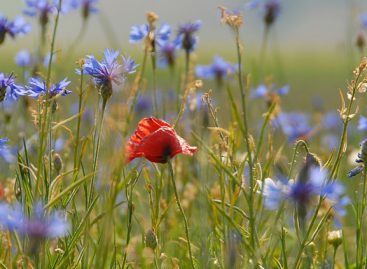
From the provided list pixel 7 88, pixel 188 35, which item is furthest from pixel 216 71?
pixel 7 88

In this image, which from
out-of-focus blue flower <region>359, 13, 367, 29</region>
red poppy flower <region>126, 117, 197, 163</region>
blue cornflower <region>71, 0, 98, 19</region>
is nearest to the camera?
red poppy flower <region>126, 117, 197, 163</region>

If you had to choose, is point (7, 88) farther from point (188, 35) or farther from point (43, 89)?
point (188, 35)

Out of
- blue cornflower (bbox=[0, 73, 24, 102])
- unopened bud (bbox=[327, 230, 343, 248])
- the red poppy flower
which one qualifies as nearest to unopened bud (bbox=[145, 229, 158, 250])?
the red poppy flower

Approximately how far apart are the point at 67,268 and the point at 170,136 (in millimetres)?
372

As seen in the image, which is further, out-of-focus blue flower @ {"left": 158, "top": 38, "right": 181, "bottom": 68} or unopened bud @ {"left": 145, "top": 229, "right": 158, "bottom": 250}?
out-of-focus blue flower @ {"left": 158, "top": 38, "right": 181, "bottom": 68}

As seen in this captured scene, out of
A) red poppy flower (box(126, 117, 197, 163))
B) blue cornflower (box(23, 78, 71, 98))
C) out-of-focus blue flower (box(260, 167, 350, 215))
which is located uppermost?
blue cornflower (box(23, 78, 71, 98))

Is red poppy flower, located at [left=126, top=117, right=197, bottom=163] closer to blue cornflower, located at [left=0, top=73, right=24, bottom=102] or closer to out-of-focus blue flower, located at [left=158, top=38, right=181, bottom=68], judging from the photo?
blue cornflower, located at [left=0, top=73, right=24, bottom=102]

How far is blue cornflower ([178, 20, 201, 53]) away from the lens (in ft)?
8.86

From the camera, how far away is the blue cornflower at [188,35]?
2701 millimetres

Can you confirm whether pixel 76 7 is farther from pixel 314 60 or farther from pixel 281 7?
pixel 314 60

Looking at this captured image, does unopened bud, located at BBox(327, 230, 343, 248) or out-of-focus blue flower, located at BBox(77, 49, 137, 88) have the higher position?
out-of-focus blue flower, located at BBox(77, 49, 137, 88)

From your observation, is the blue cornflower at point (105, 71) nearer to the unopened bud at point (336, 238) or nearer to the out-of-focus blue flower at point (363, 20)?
the unopened bud at point (336, 238)

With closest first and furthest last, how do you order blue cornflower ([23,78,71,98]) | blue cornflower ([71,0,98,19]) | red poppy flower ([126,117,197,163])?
red poppy flower ([126,117,197,163]) < blue cornflower ([23,78,71,98]) < blue cornflower ([71,0,98,19])

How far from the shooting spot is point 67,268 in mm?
1680
